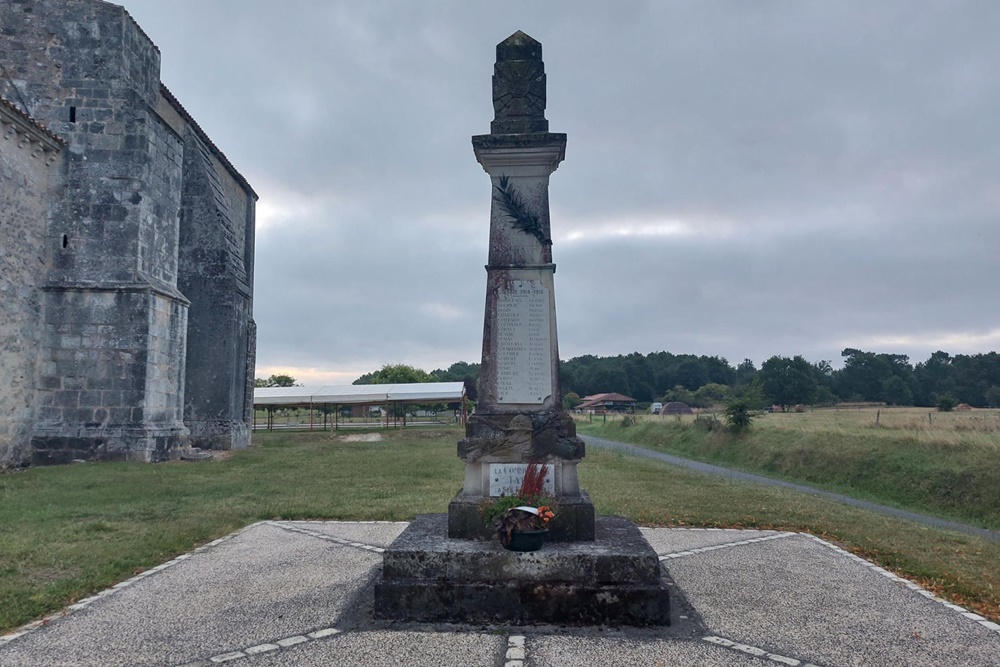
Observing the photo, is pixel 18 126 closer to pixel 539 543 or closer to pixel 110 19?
pixel 110 19

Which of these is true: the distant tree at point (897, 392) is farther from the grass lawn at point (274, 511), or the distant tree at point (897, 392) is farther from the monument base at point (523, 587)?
the monument base at point (523, 587)

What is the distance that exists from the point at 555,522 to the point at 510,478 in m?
0.51

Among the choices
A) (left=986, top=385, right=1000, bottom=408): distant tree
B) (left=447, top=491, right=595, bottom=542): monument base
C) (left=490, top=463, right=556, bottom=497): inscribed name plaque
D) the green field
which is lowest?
the green field

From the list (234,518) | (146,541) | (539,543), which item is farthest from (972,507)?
(146,541)

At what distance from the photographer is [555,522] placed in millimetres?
5121

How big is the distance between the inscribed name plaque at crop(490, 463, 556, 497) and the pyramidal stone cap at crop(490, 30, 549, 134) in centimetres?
298

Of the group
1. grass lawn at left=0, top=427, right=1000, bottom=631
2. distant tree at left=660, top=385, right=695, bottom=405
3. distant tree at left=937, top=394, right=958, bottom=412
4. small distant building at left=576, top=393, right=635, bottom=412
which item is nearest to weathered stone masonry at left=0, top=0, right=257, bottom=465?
grass lawn at left=0, top=427, right=1000, bottom=631

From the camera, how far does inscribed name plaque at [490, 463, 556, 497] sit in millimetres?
5316

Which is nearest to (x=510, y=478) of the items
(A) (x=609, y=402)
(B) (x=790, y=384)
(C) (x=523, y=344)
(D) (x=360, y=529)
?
(C) (x=523, y=344)

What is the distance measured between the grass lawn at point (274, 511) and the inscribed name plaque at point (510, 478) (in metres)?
3.35

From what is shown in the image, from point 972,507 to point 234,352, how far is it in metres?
19.6

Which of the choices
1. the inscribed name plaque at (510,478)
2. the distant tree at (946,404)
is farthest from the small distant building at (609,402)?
the inscribed name plaque at (510,478)

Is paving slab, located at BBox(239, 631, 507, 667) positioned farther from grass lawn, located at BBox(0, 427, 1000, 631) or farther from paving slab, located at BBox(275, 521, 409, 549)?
paving slab, located at BBox(275, 521, 409, 549)

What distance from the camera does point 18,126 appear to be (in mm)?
12875
